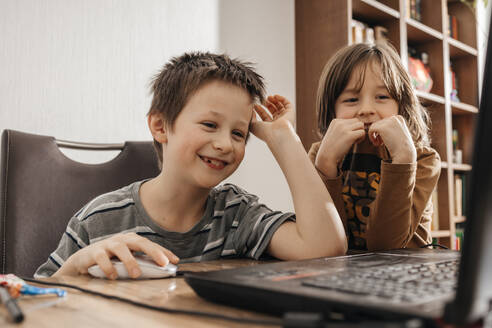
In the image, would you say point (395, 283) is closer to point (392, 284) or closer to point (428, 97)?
point (392, 284)

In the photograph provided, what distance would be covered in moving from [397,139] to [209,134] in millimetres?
479

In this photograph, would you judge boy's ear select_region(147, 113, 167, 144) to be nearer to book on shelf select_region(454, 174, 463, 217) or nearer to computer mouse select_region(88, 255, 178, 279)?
computer mouse select_region(88, 255, 178, 279)

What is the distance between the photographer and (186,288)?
483mm

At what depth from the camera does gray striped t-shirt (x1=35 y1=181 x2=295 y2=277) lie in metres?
0.86

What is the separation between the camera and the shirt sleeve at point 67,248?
81 cm

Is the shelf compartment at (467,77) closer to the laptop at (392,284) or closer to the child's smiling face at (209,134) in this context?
the child's smiling face at (209,134)

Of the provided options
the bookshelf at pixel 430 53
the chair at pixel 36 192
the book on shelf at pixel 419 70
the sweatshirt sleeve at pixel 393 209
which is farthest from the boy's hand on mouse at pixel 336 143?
the book on shelf at pixel 419 70

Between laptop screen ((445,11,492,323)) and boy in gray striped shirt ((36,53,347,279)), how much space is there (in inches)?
20.9

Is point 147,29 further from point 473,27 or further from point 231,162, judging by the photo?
point 473,27

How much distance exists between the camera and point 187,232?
920 millimetres

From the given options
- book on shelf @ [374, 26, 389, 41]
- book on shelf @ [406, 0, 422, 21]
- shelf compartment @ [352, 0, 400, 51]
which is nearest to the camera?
shelf compartment @ [352, 0, 400, 51]

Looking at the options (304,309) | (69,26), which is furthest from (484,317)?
(69,26)

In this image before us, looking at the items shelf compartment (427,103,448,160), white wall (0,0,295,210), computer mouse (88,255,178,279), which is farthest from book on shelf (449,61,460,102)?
computer mouse (88,255,178,279)

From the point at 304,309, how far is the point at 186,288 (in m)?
0.20
